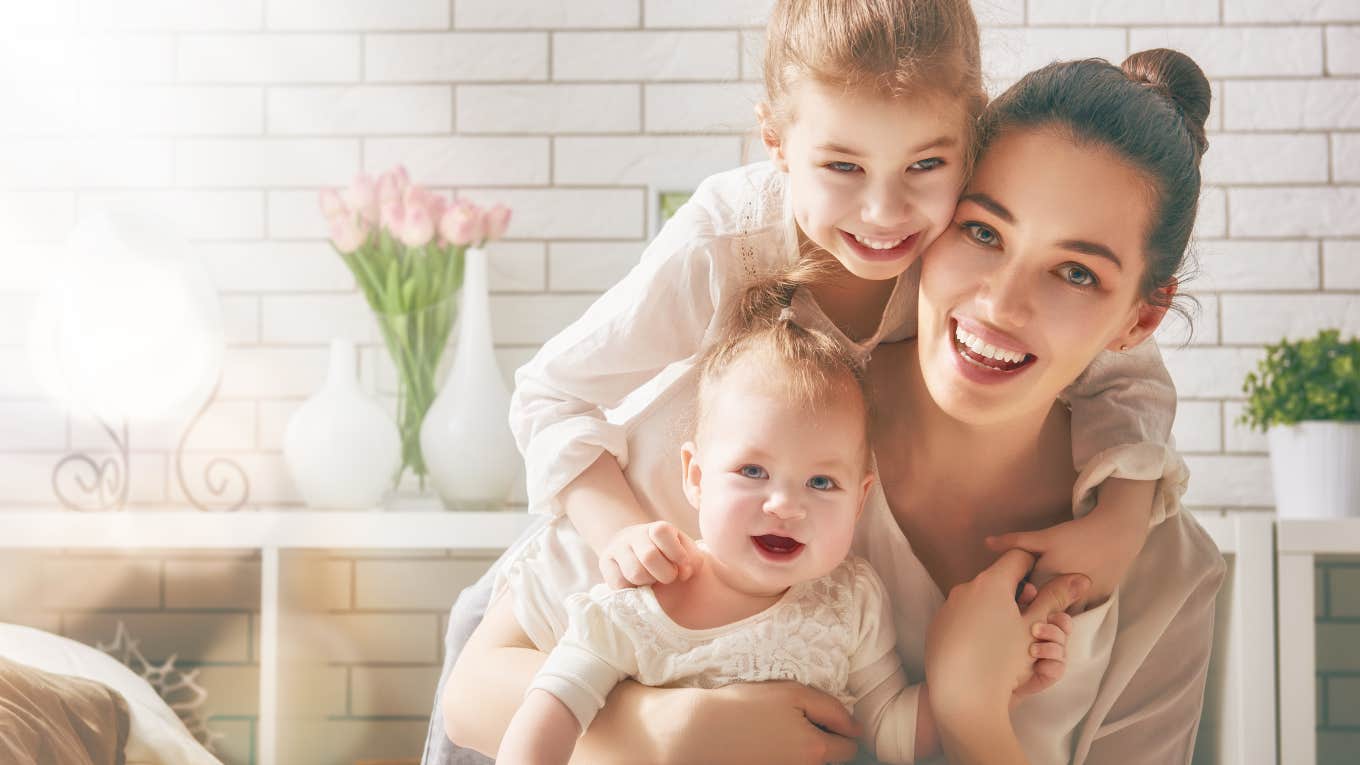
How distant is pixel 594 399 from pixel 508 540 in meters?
0.86

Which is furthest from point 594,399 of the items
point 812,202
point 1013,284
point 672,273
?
point 1013,284

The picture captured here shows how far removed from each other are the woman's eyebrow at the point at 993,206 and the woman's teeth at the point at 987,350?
0.38ft

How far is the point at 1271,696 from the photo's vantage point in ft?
6.80

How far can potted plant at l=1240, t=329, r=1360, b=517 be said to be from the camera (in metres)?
2.24

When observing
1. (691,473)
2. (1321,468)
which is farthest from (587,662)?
(1321,468)

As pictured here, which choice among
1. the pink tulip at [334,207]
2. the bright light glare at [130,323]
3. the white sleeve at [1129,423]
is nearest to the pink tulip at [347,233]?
the pink tulip at [334,207]

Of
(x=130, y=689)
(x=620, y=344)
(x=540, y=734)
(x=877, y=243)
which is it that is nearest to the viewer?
(x=540, y=734)

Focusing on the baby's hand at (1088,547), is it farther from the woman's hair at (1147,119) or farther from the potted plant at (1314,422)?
the potted plant at (1314,422)

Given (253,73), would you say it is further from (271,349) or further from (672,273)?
(672,273)

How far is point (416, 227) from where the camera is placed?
2.40 meters

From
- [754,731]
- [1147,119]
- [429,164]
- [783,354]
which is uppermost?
[429,164]

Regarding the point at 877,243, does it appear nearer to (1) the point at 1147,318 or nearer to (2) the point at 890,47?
(2) the point at 890,47

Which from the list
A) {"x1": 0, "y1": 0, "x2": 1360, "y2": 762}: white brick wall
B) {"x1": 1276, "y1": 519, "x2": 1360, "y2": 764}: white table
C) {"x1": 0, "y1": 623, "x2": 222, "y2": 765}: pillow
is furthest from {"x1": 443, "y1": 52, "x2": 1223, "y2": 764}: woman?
{"x1": 0, "y1": 0, "x2": 1360, "y2": 762}: white brick wall

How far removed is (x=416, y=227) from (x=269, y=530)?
2.04 feet
